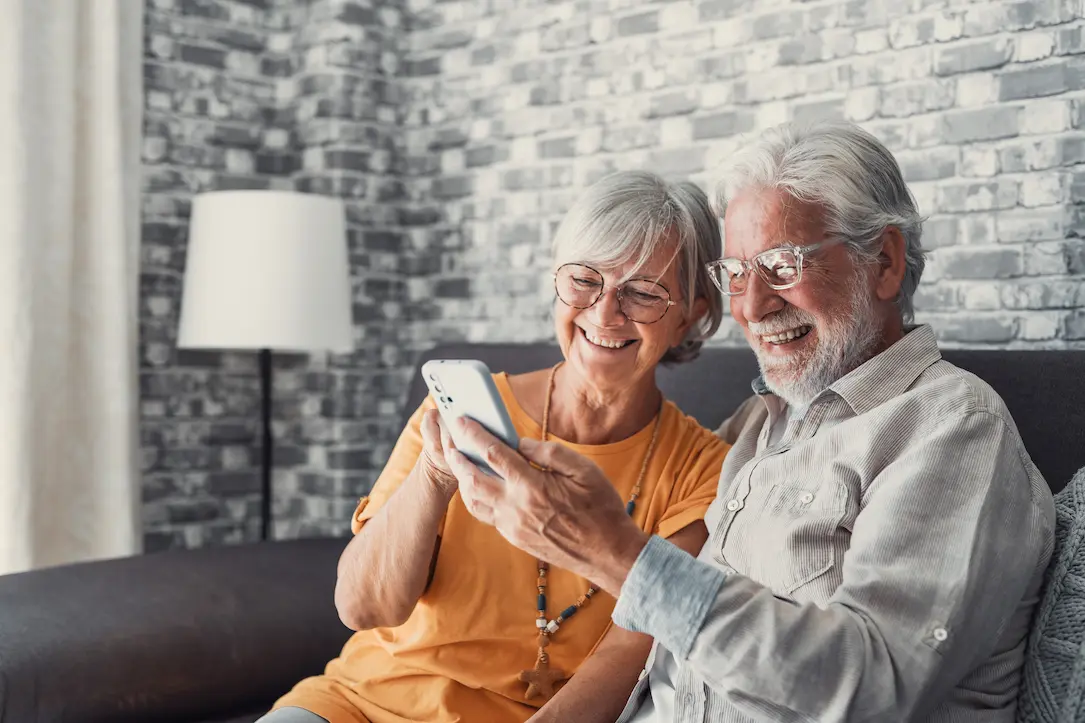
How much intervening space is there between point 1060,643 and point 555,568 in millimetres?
732

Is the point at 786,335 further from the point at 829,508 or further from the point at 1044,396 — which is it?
the point at 1044,396

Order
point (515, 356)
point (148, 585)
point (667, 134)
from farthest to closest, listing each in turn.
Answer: point (667, 134)
point (515, 356)
point (148, 585)

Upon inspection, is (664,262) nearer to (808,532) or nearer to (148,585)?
(808,532)


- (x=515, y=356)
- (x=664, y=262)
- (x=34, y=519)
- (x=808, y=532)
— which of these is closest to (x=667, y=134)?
(x=515, y=356)

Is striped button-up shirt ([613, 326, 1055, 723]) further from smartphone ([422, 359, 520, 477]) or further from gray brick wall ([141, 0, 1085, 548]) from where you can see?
gray brick wall ([141, 0, 1085, 548])

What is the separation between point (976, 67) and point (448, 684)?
57.9 inches

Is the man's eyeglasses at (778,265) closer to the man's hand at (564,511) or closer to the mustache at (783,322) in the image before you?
the mustache at (783,322)

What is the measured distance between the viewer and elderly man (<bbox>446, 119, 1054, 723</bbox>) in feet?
3.85

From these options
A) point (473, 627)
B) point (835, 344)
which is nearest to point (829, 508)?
point (835, 344)

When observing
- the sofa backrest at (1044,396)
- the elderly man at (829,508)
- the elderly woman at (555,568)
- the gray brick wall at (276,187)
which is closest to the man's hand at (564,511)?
the elderly man at (829,508)

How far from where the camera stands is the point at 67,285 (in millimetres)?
2871

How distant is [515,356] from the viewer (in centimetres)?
243

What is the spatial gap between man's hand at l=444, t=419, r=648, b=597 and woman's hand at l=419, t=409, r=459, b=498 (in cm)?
18

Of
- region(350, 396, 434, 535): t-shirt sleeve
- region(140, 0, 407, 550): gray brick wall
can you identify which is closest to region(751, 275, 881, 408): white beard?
region(350, 396, 434, 535): t-shirt sleeve
